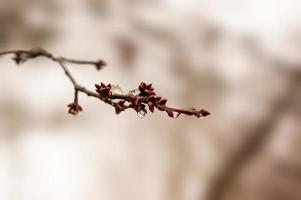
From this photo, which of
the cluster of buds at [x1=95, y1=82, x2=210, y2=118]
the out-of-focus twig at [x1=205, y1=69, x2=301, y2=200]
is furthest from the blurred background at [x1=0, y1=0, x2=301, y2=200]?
the cluster of buds at [x1=95, y1=82, x2=210, y2=118]

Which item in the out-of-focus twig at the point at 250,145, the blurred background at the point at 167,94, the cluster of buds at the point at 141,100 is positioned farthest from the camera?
the out-of-focus twig at the point at 250,145

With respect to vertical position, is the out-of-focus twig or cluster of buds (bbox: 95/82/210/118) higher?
the out-of-focus twig

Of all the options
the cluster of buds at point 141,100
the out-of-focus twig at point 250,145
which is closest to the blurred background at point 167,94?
the out-of-focus twig at point 250,145

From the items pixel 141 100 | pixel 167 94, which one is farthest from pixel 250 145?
pixel 141 100

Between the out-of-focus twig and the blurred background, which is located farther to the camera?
the out-of-focus twig

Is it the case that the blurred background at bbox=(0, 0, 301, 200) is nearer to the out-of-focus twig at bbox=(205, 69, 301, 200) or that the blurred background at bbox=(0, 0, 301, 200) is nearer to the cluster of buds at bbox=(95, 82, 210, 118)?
the out-of-focus twig at bbox=(205, 69, 301, 200)

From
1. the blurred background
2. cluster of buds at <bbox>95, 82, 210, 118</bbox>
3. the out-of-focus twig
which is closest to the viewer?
cluster of buds at <bbox>95, 82, 210, 118</bbox>

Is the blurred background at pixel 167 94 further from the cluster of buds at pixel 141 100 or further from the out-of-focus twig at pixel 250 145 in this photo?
the cluster of buds at pixel 141 100

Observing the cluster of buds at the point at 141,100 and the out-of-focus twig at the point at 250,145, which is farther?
the out-of-focus twig at the point at 250,145

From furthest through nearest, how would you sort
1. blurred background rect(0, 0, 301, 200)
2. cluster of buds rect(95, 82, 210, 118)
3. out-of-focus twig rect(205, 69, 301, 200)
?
out-of-focus twig rect(205, 69, 301, 200) < blurred background rect(0, 0, 301, 200) < cluster of buds rect(95, 82, 210, 118)
